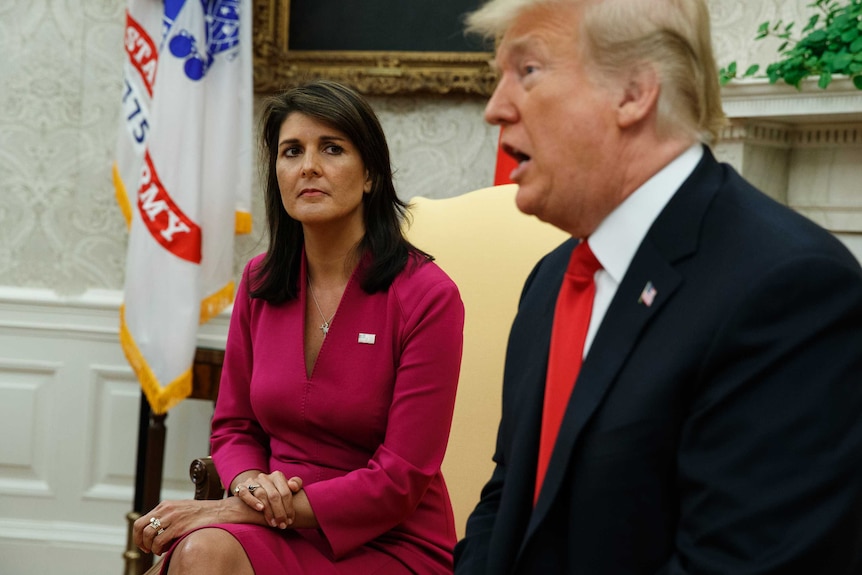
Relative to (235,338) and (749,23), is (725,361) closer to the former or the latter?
(235,338)

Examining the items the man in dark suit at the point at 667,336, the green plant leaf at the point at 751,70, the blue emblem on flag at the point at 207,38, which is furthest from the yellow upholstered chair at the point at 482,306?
the blue emblem on flag at the point at 207,38

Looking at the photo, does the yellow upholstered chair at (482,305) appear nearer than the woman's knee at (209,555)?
No

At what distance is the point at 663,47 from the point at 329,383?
1.21 metres

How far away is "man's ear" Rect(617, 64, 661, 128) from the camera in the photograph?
1.20 metres

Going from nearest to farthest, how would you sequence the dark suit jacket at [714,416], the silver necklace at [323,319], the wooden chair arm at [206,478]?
the dark suit jacket at [714,416], the silver necklace at [323,319], the wooden chair arm at [206,478]

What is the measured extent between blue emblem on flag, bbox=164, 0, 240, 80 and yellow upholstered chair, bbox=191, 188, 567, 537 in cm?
170

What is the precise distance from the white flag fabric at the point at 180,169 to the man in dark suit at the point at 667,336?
9.07 ft

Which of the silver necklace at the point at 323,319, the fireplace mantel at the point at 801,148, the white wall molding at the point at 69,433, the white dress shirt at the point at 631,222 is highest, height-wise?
the fireplace mantel at the point at 801,148

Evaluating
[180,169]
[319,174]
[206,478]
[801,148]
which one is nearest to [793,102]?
[801,148]

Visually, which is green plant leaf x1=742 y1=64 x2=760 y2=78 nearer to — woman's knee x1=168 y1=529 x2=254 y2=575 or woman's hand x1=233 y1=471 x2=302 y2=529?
woman's hand x1=233 y1=471 x2=302 y2=529

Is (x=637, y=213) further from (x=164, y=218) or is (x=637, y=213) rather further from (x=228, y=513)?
(x=164, y=218)

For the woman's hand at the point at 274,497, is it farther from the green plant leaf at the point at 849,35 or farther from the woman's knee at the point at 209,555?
the green plant leaf at the point at 849,35

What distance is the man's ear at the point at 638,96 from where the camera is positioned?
120 centimetres

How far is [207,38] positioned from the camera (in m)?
3.95
